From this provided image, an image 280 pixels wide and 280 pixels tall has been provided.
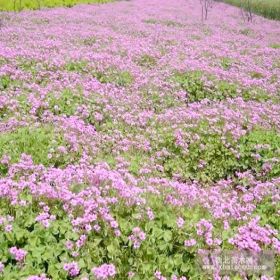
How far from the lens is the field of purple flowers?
15.6 feet

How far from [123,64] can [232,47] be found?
29.8 ft

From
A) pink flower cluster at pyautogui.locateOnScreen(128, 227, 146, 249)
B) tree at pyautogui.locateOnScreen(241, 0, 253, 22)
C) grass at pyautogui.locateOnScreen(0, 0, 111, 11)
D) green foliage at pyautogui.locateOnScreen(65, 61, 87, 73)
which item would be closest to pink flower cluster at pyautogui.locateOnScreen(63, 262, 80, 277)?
pink flower cluster at pyautogui.locateOnScreen(128, 227, 146, 249)

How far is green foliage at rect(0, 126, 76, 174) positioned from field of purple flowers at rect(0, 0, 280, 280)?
28mm

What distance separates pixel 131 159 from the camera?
7668 mm

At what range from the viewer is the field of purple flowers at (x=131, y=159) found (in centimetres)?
475

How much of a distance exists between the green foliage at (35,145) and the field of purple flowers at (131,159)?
28 millimetres

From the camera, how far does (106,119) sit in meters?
9.70

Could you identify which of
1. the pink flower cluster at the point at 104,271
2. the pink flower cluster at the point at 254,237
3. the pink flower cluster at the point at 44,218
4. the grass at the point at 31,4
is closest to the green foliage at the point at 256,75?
the pink flower cluster at the point at 254,237

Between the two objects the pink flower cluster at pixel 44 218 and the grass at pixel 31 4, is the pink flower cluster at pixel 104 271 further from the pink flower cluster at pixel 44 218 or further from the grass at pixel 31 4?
the grass at pixel 31 4

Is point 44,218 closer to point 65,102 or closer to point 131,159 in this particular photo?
point 131,159

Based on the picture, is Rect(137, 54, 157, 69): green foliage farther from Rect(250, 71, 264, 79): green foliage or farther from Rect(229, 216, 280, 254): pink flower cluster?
Rect(229, 216, 280, 254): pink flower cluster

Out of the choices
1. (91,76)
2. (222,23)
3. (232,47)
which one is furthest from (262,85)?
(222,23)

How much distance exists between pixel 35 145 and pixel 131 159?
6.15 feet

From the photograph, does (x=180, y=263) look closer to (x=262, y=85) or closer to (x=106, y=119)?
(x=106, y=119)
